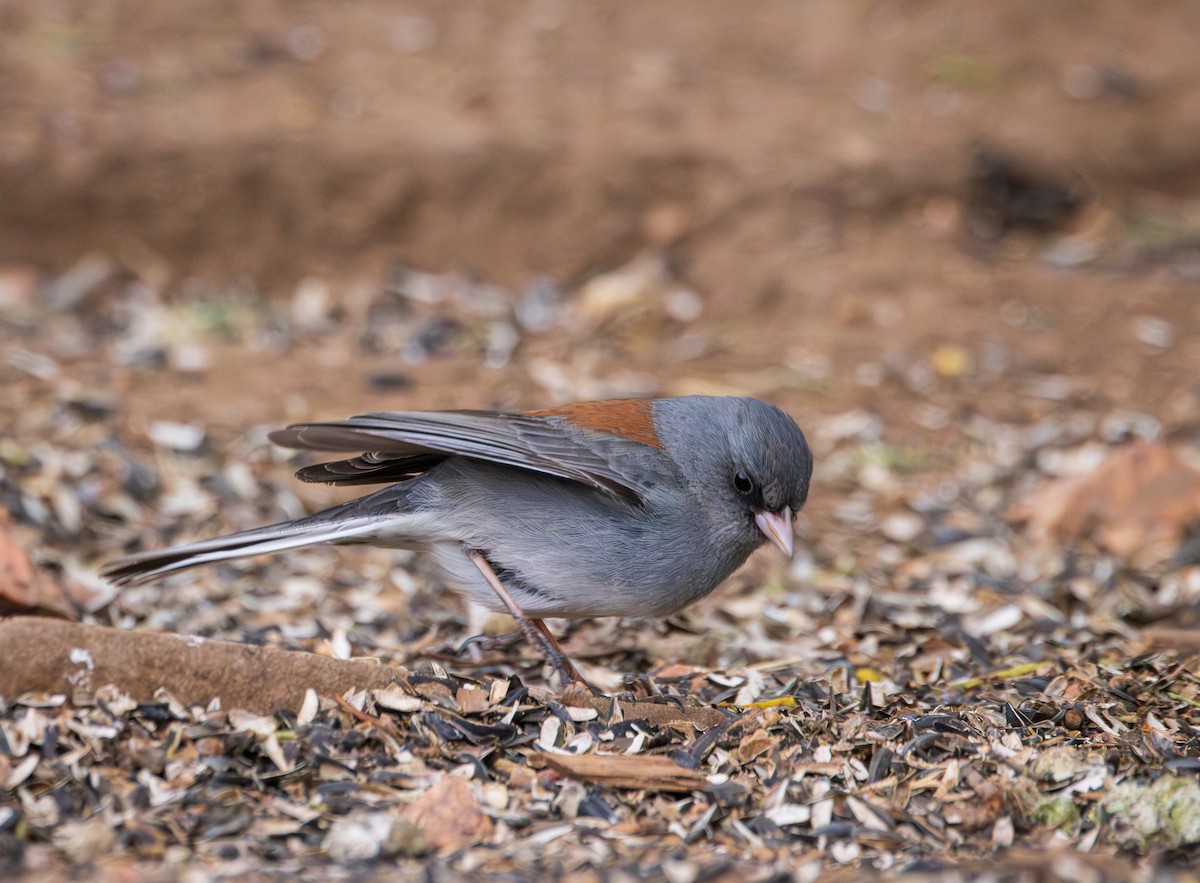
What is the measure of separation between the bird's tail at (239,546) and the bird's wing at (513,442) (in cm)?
19

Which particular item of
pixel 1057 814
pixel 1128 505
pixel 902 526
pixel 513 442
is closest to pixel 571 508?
pixel 513 442

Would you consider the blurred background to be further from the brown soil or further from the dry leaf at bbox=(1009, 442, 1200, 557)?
the dry leaf at bbox=(1009, 442, 1200, 557)

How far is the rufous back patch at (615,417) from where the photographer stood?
3506 millimetres

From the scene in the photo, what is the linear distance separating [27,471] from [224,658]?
6.28 feet

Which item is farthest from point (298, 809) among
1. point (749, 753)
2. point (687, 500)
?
point (687, 500)

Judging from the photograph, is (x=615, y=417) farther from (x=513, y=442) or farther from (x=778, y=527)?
(x=778, y=527)

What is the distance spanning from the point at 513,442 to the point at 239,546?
710 mm

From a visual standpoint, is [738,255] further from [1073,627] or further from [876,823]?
[876,823]

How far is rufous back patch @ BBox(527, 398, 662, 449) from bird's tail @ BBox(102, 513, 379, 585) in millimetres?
550

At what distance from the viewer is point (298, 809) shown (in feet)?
8.87

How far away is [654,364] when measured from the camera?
237 inches

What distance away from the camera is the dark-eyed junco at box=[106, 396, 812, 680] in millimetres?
3332

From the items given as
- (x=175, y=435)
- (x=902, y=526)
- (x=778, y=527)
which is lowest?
(x=902, y=526)

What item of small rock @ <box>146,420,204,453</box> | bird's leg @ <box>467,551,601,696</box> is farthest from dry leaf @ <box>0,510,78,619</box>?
small rock @ <box>146,420,204,453</box>
